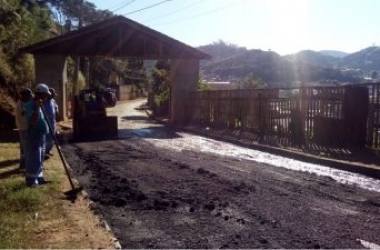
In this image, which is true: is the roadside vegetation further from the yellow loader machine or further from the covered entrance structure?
the covered entrance structure

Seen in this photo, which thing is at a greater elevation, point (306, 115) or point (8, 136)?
point (306, 115)

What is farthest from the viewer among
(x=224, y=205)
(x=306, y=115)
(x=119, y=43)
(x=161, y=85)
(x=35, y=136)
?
(x=161, y=85)

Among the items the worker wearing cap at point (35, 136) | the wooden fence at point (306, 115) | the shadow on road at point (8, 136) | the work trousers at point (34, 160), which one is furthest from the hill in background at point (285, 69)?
the work trousers at point (34, 160)

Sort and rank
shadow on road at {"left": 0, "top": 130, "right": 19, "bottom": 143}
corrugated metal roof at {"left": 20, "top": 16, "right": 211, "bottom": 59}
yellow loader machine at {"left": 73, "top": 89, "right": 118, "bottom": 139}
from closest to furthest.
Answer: shadow on road at {"left": 0, "top": 130, "right": 19, "bottom": 143} < yellow loader machine at {"left": 73, "top": 89, "right": 118, "bottom": 139} < corrugated metal roof at {"left": 20, "top": 16, "right": 211, "bottom": 59}

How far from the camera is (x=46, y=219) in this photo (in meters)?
7.06

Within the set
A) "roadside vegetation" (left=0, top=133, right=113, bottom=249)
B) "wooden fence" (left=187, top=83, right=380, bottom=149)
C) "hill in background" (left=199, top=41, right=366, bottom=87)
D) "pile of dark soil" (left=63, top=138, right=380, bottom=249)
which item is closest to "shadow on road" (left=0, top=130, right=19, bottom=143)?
"pile of dark soil" (left=63, top=138, right=380, bottom=249)

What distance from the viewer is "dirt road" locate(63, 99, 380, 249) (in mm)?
6305

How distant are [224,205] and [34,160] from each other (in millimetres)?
3658

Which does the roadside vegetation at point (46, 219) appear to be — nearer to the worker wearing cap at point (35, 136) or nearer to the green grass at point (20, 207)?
the green grass at point (20, 207)

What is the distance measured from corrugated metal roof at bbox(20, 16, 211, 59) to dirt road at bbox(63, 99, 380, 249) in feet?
40.6

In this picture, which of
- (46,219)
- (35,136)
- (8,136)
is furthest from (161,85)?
(46,219)

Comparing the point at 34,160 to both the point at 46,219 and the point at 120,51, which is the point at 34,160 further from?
the point at 120,51

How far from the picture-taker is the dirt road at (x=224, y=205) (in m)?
6.30

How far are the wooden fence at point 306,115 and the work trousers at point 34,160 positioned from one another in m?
8.39
